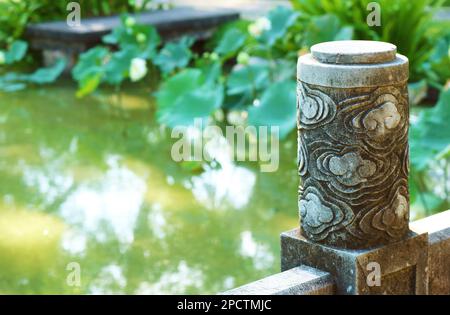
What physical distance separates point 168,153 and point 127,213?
0.92 m

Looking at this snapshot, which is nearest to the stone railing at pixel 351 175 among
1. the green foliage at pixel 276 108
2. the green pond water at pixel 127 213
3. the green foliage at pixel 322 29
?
the green pond water at pixel 127 213

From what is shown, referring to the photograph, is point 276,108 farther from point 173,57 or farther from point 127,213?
point 173,57

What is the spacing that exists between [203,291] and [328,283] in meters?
1.13

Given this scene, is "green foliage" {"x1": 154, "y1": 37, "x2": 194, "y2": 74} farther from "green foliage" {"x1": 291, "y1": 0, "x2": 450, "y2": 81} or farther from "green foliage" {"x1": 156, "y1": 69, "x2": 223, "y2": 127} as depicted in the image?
"green foliage" {"x1": 291, "y1": 0, "x2": 450, "y2": 81}

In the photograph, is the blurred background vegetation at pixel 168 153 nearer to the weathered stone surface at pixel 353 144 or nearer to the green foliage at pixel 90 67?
the green foliage at pixel 90 67

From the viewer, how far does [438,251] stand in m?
2.52

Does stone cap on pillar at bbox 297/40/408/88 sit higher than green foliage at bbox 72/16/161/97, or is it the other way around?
stone cap on pillar at bbox 297/40/408/88

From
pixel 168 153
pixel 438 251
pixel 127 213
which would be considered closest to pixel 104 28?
pixel 168 153

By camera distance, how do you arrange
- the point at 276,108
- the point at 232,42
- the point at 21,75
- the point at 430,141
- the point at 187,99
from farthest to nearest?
the point at 21,75
the point at 232,42
the point at 187,99
the point at 276,108
the point at 430,141

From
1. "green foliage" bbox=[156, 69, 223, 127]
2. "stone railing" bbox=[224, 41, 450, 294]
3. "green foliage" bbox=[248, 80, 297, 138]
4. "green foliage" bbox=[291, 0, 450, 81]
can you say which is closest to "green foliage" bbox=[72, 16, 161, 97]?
"green foliage" bbox=[156, 69, 223, 127]

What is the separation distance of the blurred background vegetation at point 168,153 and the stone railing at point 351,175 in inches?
44.6

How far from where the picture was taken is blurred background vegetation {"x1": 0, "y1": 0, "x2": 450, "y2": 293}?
143 inches

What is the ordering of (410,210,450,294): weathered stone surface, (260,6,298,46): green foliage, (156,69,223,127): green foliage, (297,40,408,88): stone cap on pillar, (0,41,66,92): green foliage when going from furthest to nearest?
1. (0,41,66,92): green foliage
2. (260,6,298,46): green foliage
3. (156,69,223,127): green foliage
4. (410,210,450,294): weathered stone surface
5. (297,40,408,88): stone cap on pillar
